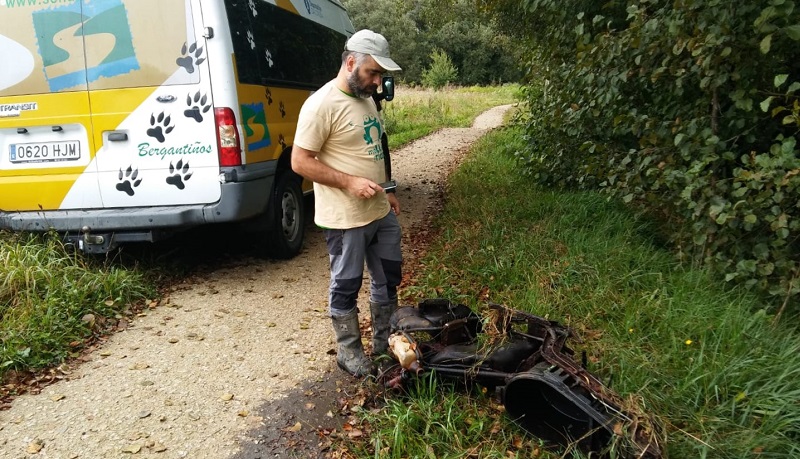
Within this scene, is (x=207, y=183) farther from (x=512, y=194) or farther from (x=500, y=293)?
(x=512, y=194)

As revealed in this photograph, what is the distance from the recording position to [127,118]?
4.47 meters

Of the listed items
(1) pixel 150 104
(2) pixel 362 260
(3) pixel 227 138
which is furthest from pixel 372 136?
(1) pixel 150 104

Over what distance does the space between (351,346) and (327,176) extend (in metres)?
1.06

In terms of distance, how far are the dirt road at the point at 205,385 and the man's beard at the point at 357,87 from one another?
1698mm

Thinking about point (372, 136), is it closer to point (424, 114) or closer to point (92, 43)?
point (92, 43)

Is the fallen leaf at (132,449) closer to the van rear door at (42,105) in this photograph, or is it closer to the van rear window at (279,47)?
the van rear door at (42,105)

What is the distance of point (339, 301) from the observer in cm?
332

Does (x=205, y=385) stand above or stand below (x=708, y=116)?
below

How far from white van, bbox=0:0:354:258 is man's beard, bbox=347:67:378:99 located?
5.55 ft

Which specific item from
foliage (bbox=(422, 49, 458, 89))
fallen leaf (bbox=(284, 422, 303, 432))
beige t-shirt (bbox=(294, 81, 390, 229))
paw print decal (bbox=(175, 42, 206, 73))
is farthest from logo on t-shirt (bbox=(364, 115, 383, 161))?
foliage (bbox=(422, 49, 458, 89))

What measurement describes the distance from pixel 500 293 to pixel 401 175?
20.9 feet

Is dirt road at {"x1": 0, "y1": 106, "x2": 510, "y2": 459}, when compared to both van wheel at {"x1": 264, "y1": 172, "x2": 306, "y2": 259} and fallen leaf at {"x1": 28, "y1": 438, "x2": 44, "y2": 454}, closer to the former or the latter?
fallen leaf at {"x1": 28, "y1": 438, "x2": 44, "y2": 454}

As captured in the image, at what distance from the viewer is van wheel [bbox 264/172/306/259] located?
5262 millimetres

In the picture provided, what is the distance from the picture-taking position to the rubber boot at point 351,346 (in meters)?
3.35
